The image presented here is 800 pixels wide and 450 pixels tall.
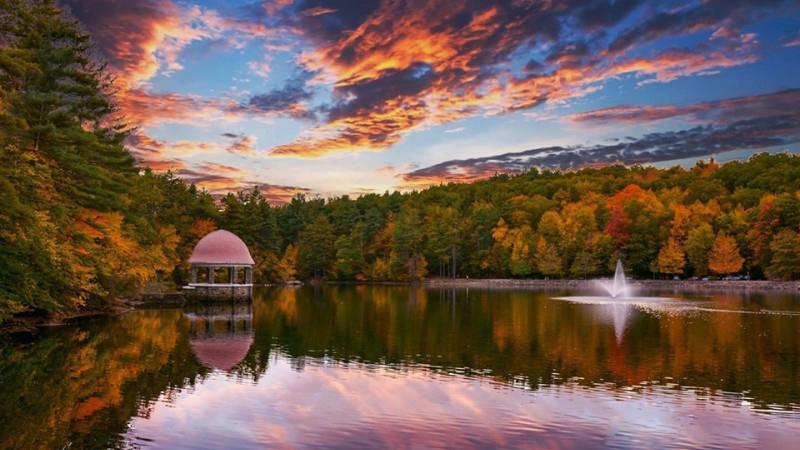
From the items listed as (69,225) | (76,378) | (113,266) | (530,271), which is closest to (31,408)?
(76,378)

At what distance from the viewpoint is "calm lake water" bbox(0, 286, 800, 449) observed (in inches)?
524

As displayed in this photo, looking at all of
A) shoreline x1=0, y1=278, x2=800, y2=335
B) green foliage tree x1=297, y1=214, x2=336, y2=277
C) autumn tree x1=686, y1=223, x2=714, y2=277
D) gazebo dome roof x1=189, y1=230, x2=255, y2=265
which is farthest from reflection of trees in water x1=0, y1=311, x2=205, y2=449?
green foliage tree x1=297, y1=214, x2=336, y2=277

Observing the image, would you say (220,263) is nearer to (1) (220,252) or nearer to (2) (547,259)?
(1) (220,252)

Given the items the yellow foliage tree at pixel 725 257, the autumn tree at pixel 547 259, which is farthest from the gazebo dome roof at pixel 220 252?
the yellow foliage tree at pixel 725 257

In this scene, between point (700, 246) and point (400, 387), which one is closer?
point (400, 387)

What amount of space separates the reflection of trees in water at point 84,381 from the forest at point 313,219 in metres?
2.67

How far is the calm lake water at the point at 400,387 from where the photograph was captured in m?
13.3

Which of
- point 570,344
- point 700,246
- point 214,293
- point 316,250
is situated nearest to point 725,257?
point 700,246

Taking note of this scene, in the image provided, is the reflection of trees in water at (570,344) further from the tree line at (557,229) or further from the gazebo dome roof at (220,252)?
the tree line at (557,229)

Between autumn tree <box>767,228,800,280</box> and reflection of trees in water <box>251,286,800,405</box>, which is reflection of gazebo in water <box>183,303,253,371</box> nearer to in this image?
reflection of trees in water <box>251,286,800,405</box>

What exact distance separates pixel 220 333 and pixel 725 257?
79380 mm

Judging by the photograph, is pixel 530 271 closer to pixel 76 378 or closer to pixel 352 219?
pixel 352 219

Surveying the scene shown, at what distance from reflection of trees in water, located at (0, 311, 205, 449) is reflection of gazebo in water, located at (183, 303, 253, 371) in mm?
635

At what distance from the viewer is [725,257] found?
298 ft
